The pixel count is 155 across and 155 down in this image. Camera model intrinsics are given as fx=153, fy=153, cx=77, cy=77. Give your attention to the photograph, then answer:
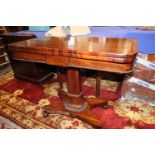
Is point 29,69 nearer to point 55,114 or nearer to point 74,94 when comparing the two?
point 55,114

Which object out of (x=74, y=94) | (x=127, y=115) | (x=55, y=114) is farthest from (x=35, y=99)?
(x=127, y=115)

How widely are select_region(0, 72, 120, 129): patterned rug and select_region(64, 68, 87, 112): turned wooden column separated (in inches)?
4.8

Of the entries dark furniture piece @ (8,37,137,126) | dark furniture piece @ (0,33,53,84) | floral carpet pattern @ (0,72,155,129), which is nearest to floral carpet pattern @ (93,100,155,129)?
floral carpet pattern @ (0,72,155,129)

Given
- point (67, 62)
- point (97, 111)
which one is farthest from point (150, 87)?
point (67, 62)

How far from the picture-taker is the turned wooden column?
4.31 ft

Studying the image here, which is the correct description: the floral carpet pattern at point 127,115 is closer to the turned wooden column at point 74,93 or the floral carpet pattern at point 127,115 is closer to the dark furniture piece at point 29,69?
the turned wooden column at point 74,93

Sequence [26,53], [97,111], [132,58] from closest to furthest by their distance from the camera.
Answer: [132,58] < [26,53] < [97,111]

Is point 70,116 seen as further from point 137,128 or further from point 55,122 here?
point 137,128

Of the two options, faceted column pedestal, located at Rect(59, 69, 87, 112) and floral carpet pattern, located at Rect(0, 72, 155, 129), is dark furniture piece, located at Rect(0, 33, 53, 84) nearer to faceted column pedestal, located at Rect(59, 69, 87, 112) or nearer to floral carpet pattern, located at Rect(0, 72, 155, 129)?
floral carpet pattern, located at Rect(0, 72, 155, 129)

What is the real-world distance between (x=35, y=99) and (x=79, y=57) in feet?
3.58

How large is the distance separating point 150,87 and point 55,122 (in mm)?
995

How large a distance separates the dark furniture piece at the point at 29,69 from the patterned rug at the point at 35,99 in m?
0.10

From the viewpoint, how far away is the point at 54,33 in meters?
1.61
